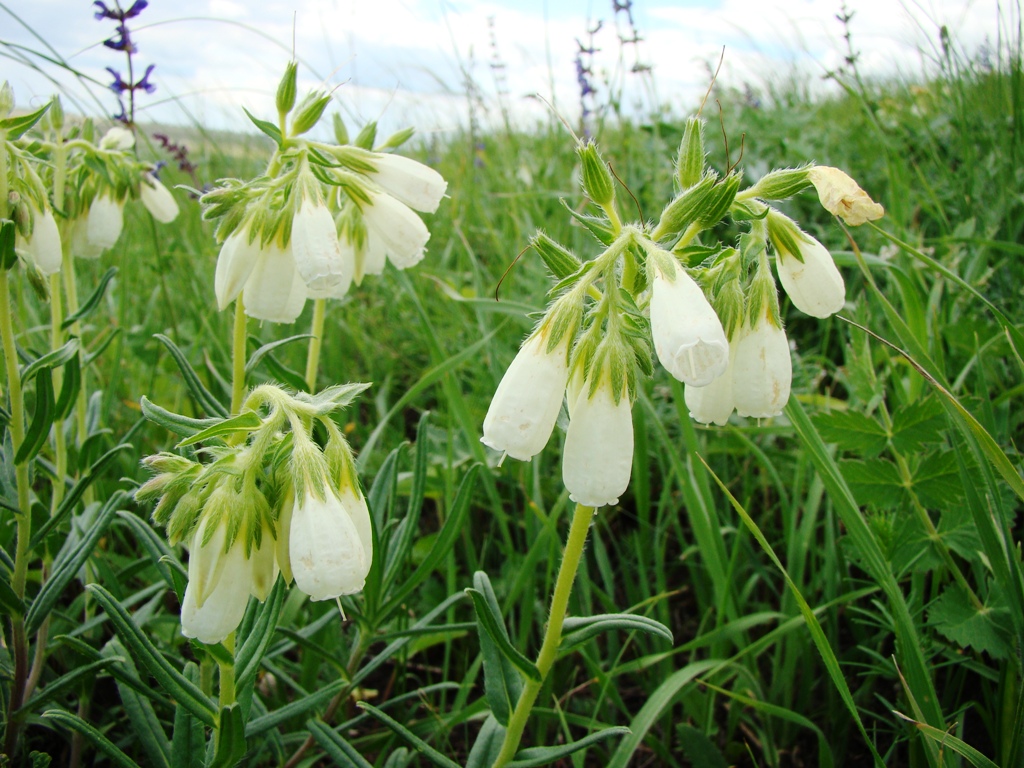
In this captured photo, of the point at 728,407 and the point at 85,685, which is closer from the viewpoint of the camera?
the point at 728,407

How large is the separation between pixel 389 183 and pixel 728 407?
35.7 inches

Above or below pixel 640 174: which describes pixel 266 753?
below

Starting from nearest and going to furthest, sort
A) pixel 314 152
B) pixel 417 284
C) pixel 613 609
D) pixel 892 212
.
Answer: pixel 314 152 < pixel 613 609 < pixel 892 212 < pixel 417 284

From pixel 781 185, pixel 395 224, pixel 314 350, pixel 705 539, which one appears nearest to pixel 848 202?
pixel 781 185

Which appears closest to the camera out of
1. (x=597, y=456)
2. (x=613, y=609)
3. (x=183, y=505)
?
(x=597, y=456)

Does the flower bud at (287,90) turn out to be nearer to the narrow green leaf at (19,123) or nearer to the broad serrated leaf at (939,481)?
the narrow green leaf at (19,123)

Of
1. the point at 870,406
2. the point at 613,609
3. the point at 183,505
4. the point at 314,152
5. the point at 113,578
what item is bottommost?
the point at 613,609

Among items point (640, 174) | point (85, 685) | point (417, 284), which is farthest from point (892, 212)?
point (85, 685)

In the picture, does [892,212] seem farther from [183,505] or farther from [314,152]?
[183,505]

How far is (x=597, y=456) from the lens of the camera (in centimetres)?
116

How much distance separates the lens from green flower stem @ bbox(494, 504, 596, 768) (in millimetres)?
1328

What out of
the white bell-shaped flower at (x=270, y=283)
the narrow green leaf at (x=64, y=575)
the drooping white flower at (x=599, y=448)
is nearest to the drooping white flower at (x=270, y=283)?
the white bell-shaped flower at (x=270, y=283)

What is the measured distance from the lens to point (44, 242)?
73.7 inches

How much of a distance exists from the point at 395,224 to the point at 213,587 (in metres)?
0.88
